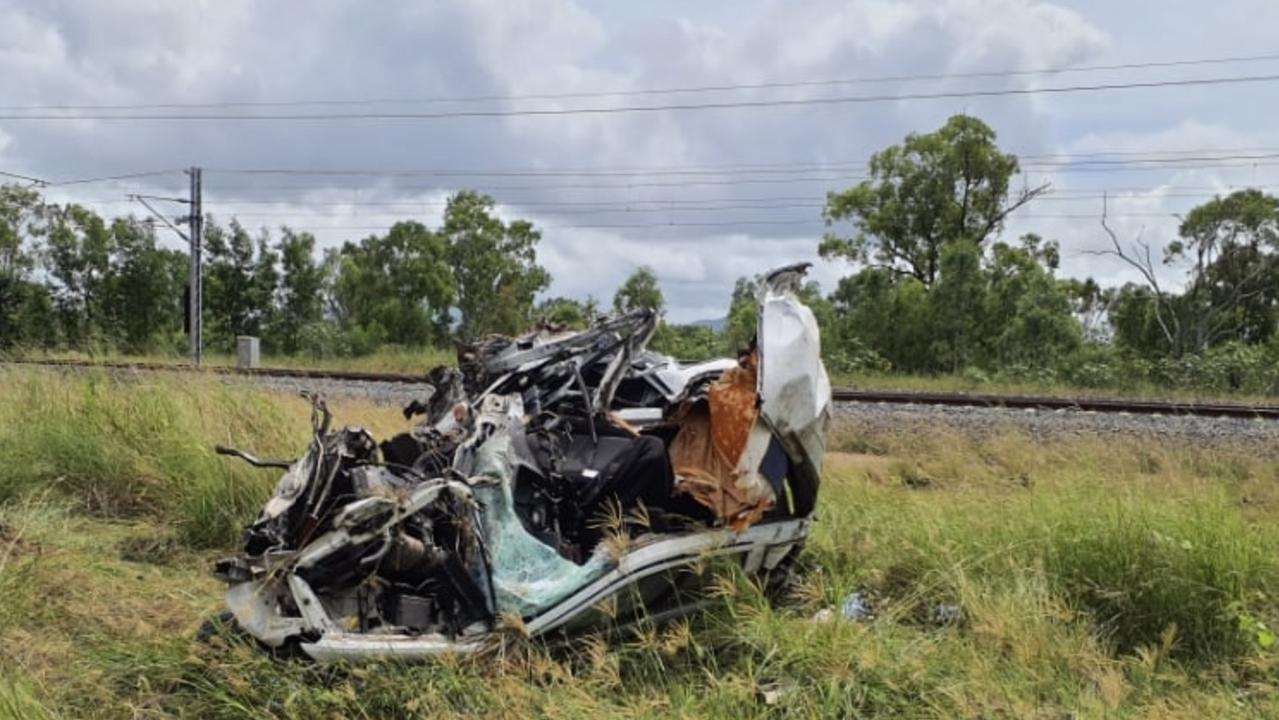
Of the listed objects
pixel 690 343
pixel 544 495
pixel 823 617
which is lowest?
pixel 823 617

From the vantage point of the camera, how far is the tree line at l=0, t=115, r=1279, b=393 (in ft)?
86.4

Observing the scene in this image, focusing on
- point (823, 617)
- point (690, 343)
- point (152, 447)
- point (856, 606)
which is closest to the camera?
point (823, 617)

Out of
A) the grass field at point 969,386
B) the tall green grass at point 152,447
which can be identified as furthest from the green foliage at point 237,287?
the tall green grass at point 152,447

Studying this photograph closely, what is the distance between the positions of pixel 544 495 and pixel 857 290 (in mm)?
33081

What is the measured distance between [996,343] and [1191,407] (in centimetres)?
1492

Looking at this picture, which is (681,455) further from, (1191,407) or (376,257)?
(376,257)

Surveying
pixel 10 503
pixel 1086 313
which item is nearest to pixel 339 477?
pixel 10 503

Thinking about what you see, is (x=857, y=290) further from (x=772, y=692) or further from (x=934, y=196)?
(x=772, y=692)

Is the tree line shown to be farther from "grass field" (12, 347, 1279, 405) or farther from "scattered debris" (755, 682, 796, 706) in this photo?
"scattered debris" (755, 682, 796, 706)

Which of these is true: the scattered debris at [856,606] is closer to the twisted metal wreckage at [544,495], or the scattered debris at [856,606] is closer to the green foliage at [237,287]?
the twisted metal wreckage at [544,495]

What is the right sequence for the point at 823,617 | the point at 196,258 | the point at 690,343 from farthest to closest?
1. the point at 196,258
2. the point at 690,343
3. the point at 823,617

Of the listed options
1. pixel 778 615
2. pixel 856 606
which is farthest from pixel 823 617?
pixel 856 606

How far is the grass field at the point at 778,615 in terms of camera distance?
12.1 feet

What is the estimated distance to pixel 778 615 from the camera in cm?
457
